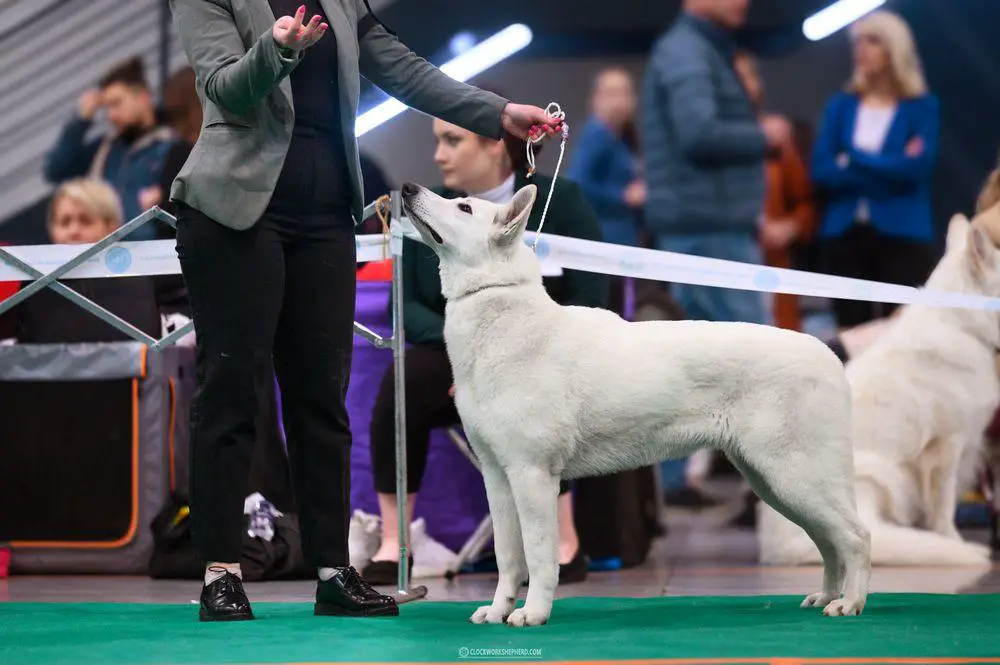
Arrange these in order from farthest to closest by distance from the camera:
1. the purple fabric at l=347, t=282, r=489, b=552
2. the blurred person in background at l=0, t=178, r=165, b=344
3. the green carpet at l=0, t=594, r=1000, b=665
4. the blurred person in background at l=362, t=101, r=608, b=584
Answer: the blurred person in background at l=0, t=178, r=165, b=344
the purple fabric at l=347, t=282, r=489, b=552
the blurred person in background at l=362, t=101, r=608, b=584
the green carpet at l=0, t=594, r=1000, b=665

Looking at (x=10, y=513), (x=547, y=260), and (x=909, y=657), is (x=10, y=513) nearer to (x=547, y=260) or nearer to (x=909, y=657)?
(x=547, y=260)

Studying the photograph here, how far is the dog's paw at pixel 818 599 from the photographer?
12.3 feet

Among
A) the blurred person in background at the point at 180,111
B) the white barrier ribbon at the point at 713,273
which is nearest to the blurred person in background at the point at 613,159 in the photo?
the blurred person in background at the point at 180,111

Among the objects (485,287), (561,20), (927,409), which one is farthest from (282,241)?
(561,20)

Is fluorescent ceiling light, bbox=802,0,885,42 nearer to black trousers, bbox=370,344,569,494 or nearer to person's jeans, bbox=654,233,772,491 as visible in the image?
person's jeans, bbox=654,233,772,491

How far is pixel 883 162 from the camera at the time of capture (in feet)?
24.0

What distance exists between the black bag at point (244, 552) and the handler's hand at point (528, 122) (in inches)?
80.5

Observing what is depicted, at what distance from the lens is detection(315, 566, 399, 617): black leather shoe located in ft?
12.0

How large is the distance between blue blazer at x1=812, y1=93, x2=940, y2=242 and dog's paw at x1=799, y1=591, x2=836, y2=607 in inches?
158

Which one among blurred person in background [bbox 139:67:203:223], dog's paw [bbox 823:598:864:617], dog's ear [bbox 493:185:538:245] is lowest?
dog's paw [bbox 823:598:864:617]

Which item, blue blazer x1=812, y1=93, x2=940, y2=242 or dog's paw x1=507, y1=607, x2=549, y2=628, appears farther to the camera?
blue blazer x1=812, y1=93, x2=940, y2=242

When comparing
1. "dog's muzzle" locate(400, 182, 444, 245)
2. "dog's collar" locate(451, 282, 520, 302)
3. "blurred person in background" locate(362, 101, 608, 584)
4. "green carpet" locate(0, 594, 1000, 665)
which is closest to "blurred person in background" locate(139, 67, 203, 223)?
"blurred person in background" locate(362, 101, 608, 584)

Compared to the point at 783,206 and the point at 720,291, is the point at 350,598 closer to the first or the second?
the point at 720,291

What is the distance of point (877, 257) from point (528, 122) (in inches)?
165
